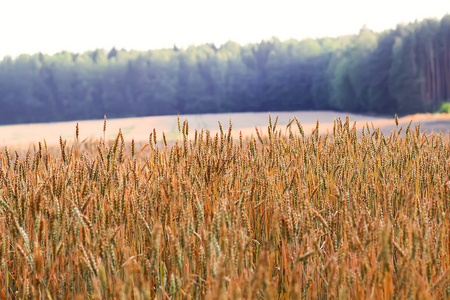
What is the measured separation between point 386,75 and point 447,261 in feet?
119

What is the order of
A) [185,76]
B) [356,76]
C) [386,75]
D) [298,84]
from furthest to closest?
[185,76] < [298,84] < [356,76] < [386,75]

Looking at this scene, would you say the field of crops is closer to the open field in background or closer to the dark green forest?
the open field in background

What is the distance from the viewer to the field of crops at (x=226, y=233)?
1517 mm

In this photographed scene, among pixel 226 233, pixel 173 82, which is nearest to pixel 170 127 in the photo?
pixel 226 233

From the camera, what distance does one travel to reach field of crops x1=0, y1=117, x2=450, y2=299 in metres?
1.52

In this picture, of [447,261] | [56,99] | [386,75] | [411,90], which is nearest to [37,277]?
[447,261]

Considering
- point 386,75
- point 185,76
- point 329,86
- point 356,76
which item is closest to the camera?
point 386,75

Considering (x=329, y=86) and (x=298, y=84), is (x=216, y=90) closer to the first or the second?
(x=298, y=84)

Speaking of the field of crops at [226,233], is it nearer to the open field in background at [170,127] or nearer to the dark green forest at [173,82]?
the open field in background at [170,127]

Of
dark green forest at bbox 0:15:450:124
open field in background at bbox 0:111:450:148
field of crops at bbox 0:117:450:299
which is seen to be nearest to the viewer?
field of crops at bbox 0:117:450:299

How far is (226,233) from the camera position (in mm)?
1505

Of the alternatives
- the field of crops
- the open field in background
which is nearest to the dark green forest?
the open field in background

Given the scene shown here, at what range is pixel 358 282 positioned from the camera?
1637 mm

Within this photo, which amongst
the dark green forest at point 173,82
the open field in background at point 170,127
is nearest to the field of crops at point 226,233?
the open field in background at point 170,127
